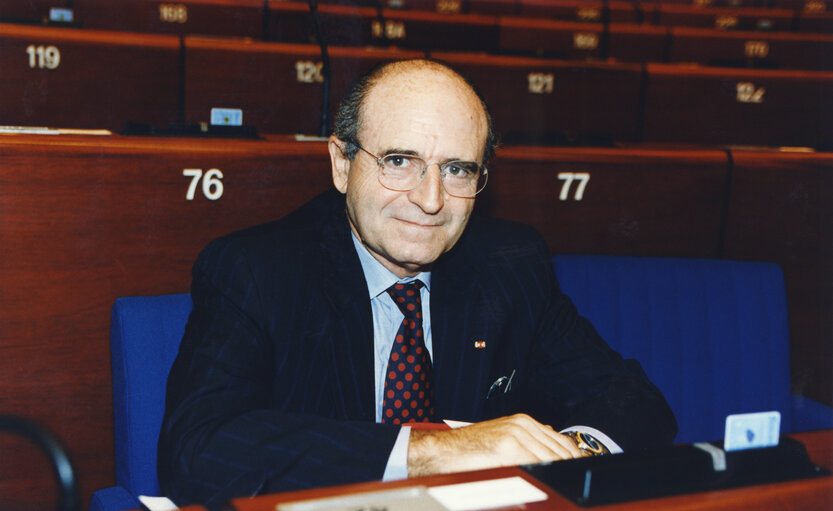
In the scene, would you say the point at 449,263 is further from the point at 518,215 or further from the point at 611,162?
the point at 611,162

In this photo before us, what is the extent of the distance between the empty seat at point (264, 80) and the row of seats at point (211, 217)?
1.75 metres

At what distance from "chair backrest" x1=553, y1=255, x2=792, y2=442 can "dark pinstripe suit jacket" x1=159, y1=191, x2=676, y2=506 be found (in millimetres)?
215

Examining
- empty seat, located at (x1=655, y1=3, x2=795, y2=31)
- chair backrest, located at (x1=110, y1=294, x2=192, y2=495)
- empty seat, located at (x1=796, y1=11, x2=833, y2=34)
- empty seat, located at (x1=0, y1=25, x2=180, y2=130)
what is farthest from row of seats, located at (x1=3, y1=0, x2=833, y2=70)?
chair backrest, located at (x1=110, y1=294, x2=192, y2=495)

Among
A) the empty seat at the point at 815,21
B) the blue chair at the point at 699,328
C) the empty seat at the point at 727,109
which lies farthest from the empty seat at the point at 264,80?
the empty seat at the point at 815,21

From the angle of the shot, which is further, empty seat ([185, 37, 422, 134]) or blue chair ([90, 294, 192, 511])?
empty seat ([185, 37, 422, 134])

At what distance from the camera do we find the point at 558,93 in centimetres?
432

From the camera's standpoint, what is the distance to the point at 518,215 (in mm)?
2287

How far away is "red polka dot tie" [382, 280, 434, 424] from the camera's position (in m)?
1.53

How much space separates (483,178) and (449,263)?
19 cm

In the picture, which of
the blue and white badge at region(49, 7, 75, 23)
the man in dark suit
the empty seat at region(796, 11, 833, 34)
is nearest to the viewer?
the man in dark suit

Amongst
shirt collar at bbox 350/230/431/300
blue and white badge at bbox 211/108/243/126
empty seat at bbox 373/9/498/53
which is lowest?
shirt collar at bbox 350/230/431/300

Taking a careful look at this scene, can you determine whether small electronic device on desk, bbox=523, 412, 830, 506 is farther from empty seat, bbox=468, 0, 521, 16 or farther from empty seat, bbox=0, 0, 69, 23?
empty seat, bbox=468, 0, 521, 16

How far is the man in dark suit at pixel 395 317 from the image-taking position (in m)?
1.38

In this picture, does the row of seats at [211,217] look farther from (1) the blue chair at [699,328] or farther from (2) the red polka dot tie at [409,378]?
(2) the red polka dot tie at [409,378]
